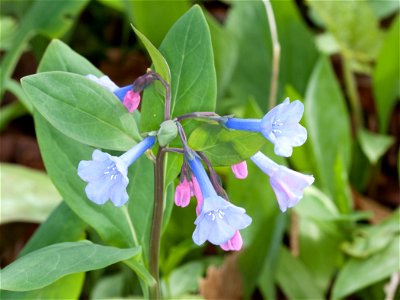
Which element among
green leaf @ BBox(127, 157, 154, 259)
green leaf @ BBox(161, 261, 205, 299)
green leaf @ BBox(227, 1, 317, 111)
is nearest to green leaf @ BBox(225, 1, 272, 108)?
green leaf @ BBox(227, 1, 317, 111)

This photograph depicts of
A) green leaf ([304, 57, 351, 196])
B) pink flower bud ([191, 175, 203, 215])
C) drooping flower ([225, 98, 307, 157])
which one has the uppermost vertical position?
drooping flower ([225, 98, 307, 157])

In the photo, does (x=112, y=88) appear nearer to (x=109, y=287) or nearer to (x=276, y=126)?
(x=276, y=126)

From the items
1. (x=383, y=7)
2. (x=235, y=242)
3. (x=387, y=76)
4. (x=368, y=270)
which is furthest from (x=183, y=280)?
(x=383, y=7)

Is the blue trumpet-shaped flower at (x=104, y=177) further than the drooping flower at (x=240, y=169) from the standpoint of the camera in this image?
No

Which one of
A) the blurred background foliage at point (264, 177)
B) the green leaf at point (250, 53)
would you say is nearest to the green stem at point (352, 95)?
the blurred background foliage at point (264, 177)

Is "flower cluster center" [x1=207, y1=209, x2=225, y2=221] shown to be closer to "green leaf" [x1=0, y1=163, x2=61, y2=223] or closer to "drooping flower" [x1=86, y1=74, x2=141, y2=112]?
"drooping flower" [x1=86, y1=74, x2=141, y2=112]

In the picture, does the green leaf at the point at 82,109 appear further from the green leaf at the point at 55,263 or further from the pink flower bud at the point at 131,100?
the green leaf at the point at 55,263
